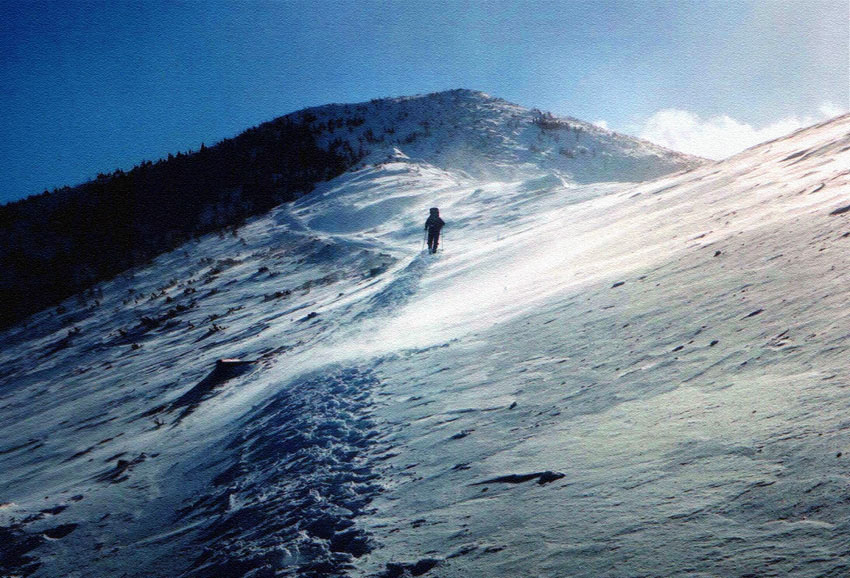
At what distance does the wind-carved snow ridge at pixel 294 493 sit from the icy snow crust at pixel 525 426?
0.02 meters

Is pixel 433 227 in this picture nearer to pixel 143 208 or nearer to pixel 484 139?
pixel 484 139

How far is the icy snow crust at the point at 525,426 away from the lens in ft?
5.63

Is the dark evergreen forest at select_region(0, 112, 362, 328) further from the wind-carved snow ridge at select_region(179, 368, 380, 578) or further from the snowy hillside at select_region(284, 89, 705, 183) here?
the wind-carved snow ridge at select_region(179, 368, 380, 578)

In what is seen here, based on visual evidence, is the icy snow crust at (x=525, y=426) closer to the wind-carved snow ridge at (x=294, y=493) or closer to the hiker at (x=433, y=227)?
the wind-carved snow ridge at (x=294, y=493)

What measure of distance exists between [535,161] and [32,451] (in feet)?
65.6

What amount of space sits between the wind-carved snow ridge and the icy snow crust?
18mm

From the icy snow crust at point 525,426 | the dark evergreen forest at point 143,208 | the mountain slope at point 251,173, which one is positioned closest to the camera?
the icy snow crust at point 525,426

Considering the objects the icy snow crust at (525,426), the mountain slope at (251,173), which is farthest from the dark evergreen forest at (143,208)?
the icy snow crust at (525,426)

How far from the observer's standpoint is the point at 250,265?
1384cm

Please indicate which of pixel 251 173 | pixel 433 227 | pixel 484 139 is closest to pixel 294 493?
pixel 433 227

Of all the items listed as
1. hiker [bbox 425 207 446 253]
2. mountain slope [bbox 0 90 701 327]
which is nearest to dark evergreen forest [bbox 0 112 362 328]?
mountain slope [bbox 0 90 701 327]

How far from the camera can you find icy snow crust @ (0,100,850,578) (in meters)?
1.72

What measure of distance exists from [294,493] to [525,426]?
1.35 m

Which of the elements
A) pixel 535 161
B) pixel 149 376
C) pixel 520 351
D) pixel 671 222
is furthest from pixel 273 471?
pixel 535 161
